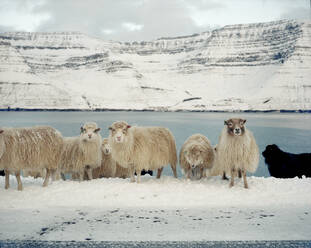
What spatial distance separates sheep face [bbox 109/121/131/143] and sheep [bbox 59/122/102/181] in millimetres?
665

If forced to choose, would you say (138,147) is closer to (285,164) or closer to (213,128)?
(285,164)

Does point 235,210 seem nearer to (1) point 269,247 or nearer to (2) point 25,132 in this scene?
(1) point 269,247

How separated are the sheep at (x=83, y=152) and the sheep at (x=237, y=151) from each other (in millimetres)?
2809

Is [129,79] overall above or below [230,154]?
above

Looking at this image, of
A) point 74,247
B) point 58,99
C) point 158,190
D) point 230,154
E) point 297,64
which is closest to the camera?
point 74,247

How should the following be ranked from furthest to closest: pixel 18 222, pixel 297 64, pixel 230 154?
pixel 297 64, pixel 230 154, pixel 18 222

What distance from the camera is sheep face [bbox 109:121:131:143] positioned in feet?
21.7

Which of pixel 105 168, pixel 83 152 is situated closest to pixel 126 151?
pixel 83 152

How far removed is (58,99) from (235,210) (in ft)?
503

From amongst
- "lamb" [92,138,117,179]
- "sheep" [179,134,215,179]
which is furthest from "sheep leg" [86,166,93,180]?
"sheep" [179,134,215,179]

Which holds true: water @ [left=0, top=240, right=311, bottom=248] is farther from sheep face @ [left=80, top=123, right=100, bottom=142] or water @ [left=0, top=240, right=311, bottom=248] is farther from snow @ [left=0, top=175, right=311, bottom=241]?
sheep face @ [left=80, top=123, right=100, bottom=142]

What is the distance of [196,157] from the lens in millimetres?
6902

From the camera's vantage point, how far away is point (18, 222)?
4.04 meters

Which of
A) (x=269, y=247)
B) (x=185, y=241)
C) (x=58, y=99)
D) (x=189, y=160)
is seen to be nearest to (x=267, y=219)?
(x=269, y=247)
